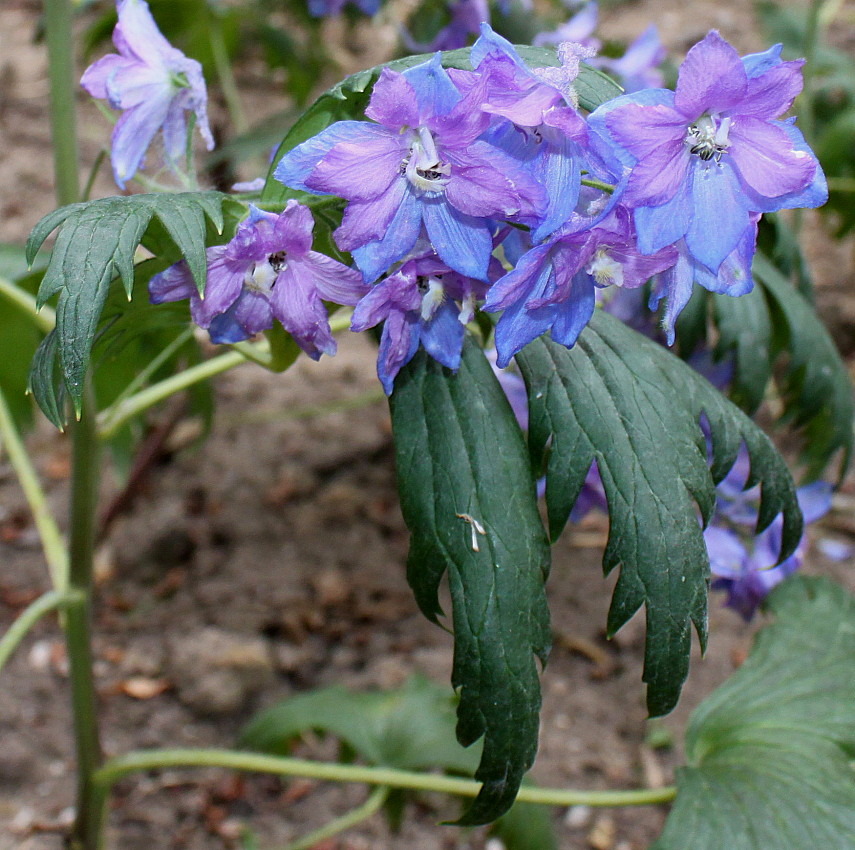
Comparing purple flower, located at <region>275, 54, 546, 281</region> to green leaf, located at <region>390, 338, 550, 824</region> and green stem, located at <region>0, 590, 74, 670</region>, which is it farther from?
green stem, located at <region>0, 590, 74, 670</region>

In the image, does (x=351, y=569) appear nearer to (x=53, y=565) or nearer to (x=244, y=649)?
(x=244, y=649)

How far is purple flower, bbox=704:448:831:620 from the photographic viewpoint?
4.09ft

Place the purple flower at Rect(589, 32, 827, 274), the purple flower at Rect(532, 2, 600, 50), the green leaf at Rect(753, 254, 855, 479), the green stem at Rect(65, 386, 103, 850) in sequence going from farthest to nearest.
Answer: the purple flower at Rect(532, 2, 600, 50) → the green leaf at Rect(753, 254, 855, 479) → the green stem at Rect(65, 386, 103, 850) → the purple flower at Rect(589, 32, 827, 274)

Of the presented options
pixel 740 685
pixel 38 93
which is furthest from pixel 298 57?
pixel 740 685

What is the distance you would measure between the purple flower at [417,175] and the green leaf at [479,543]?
133 mm

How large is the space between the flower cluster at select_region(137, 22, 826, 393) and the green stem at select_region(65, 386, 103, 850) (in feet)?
1.39

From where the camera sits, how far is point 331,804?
62.9 inches

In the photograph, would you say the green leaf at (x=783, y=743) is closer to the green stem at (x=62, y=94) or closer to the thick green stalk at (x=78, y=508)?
the thick green stalk at (x=78, y=508)

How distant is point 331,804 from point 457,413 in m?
1.08

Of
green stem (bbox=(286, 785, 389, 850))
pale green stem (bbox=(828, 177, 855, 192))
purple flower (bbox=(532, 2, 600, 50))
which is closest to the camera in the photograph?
green stem (bbox=(286, 785, 389, 850))

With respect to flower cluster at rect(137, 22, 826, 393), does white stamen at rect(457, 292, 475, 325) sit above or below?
below

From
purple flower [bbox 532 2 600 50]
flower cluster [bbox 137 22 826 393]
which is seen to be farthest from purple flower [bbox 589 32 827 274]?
purple flower [bbox 532 2 600 50]

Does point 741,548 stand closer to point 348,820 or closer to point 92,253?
point 348,820

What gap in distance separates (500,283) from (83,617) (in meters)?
0.75
